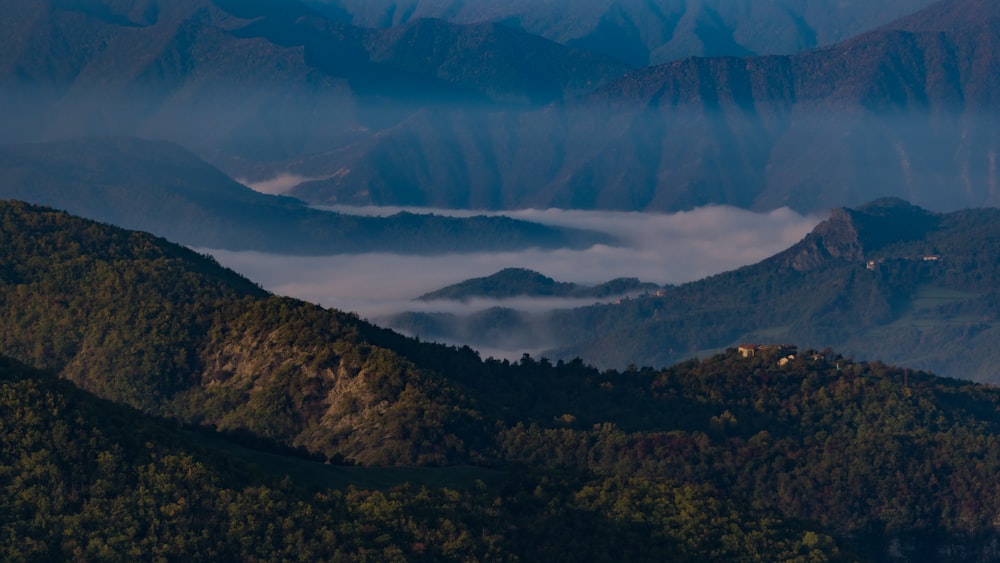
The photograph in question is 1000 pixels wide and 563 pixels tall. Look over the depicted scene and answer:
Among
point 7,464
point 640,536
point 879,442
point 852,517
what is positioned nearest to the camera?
point 7,464

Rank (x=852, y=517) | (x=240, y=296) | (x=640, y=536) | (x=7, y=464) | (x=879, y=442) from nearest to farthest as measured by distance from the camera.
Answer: (x=7, y=464) < (x=640, y=536) < (x=852, y=517) < (x=879, y=442) < (x=240, y=296)

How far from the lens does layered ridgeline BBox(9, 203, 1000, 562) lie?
106312mm

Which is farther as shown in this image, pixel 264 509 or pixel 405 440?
pixel 405 440

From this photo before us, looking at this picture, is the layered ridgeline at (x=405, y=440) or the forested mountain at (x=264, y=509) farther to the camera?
the layered ridgeline at (x=405, y=440)

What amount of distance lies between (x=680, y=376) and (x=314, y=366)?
3960cm

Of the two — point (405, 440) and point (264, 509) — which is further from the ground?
point (405, 440)

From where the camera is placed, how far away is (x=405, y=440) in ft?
471

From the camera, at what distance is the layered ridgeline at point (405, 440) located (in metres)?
106

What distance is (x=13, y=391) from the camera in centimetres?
10919

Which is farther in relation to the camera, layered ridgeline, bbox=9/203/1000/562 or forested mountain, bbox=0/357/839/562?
layered ridgeline, bbox=9/203/1000/562

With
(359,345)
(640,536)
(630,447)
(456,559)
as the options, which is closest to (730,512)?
(640,536)

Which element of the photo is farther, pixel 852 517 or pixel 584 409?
pixel 584 409

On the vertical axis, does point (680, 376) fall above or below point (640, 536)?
above

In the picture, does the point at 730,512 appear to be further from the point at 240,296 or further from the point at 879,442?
the point at 240,296
